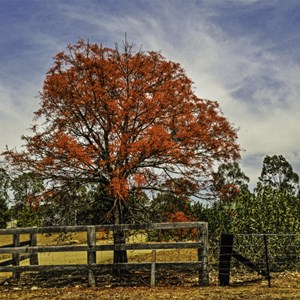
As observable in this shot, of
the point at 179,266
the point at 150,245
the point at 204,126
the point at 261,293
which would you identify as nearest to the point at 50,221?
the point at 150,245

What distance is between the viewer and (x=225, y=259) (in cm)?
1255

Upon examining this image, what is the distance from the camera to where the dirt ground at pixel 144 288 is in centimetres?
1066

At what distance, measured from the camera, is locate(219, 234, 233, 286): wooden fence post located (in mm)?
12297

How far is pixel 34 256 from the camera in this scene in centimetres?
1622

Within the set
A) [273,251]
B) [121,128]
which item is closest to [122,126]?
[121,128]

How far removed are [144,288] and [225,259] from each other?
2581mm

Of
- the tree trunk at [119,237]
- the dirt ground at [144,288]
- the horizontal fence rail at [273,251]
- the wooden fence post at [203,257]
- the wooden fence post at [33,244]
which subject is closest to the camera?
the dirt ground at [144,288]

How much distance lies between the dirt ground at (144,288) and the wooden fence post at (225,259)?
0.27 m

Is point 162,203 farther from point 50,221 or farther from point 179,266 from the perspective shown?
point 50,221

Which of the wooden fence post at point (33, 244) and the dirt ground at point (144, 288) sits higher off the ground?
the wooden fence post at point (33, 244)

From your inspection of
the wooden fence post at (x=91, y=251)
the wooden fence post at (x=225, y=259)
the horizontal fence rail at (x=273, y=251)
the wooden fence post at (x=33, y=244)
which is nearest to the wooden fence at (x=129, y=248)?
the wooden fence post at (x=91, y=251)

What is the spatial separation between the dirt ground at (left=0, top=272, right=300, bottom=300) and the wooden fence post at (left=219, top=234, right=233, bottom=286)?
0.27 m

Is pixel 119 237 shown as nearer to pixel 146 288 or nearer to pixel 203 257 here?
pixel 146 288

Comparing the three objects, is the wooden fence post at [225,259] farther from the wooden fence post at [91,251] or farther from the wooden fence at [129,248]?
the wooden fence post at [91,251]
